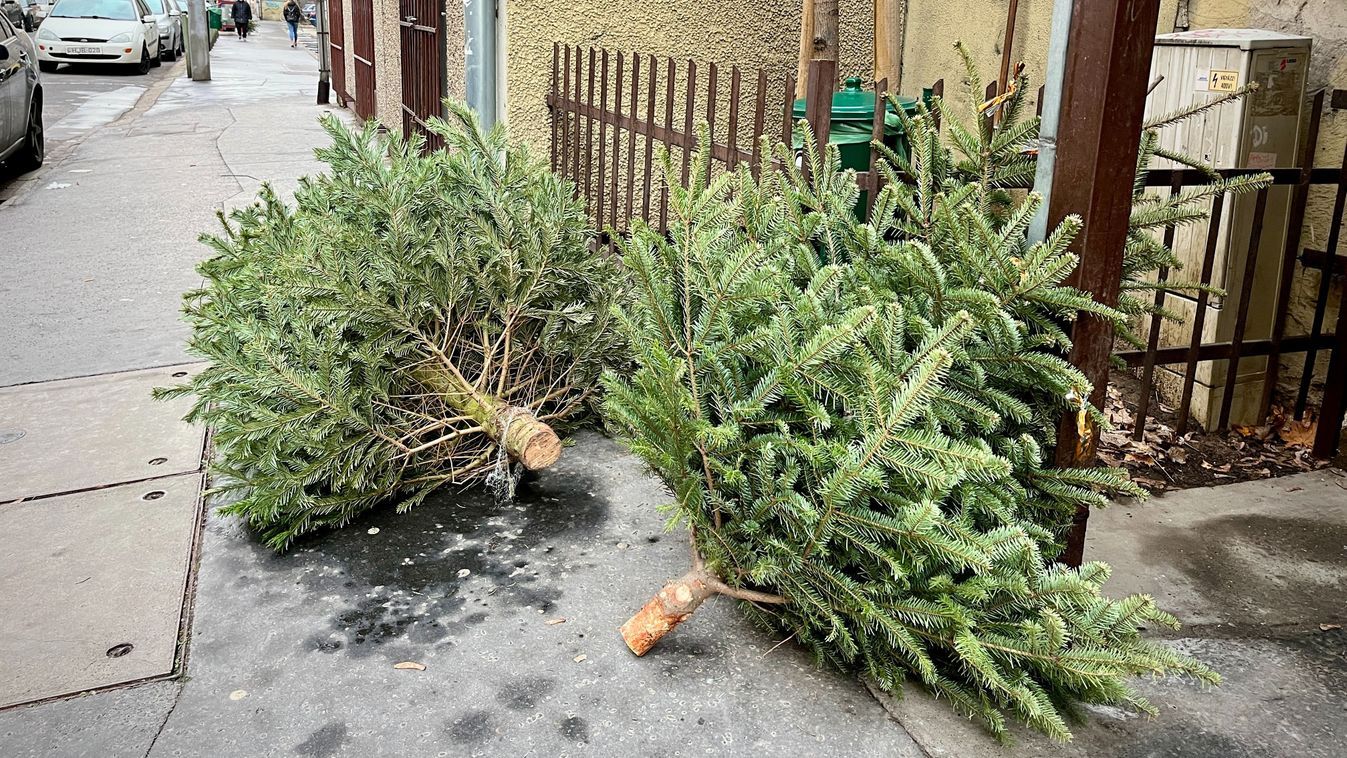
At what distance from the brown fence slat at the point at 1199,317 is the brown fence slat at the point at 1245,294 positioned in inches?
5.0

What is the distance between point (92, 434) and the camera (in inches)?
178

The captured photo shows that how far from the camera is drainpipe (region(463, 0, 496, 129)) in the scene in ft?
20.0

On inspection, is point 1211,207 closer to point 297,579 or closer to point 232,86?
point 297,579

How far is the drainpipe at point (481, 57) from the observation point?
6.10 meters

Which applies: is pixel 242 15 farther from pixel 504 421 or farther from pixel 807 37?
pixel 504 421

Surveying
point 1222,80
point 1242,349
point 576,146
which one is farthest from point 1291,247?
point 576,146

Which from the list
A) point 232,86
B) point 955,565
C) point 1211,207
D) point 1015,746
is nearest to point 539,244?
point 955,565

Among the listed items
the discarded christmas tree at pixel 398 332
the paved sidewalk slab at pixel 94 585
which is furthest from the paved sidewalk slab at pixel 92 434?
the discarded christmas tree at pixel 398 332

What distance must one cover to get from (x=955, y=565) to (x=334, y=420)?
2.04 meters

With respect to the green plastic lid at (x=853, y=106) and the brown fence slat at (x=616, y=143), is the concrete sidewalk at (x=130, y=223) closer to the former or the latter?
the brown fence slat at (x=616, y=143)

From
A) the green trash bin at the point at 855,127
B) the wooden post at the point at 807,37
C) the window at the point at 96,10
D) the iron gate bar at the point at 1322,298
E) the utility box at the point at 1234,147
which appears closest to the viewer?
the iron gate bar at the point at 1322,298

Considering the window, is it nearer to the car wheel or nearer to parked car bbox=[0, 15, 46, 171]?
parked car bbox=[0, 15, 46, 171]

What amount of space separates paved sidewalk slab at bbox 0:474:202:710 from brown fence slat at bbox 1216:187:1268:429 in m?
4.06

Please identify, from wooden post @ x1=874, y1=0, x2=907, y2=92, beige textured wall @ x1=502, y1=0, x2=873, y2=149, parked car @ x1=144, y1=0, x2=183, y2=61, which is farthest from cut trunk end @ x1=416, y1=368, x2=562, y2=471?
parked car @ x1=144, y1=0, x2=183, y2=61
